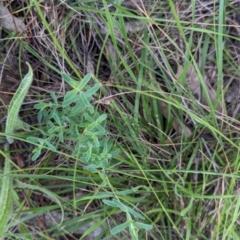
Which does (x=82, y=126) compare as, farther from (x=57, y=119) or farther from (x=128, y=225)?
(x=128, y=225)

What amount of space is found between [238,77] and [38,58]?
1.85 feet

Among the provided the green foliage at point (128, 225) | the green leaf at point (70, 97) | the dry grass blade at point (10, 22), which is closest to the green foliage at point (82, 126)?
the green leaf at point (70, 97)

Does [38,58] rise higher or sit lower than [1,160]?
higher

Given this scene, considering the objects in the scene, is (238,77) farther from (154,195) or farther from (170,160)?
(154,195)

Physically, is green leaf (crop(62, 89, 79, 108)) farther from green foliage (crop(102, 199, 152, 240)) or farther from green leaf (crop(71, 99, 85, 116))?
green foliage (crop(102, 199, 152, 240))

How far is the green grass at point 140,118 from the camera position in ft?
3.91

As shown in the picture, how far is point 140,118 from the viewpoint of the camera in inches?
48.1

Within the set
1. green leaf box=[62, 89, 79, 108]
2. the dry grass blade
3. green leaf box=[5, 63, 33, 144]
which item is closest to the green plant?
green leaf box=[5, 63, 33, 144]

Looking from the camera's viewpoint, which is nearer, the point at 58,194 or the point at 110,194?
the point at 110,194

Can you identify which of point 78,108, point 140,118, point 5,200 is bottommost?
point 5,200

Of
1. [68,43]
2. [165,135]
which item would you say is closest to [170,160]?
[165,135]

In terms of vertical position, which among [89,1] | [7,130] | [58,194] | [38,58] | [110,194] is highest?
[89,1]

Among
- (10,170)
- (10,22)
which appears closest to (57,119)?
(10,170)

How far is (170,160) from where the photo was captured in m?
1.24
